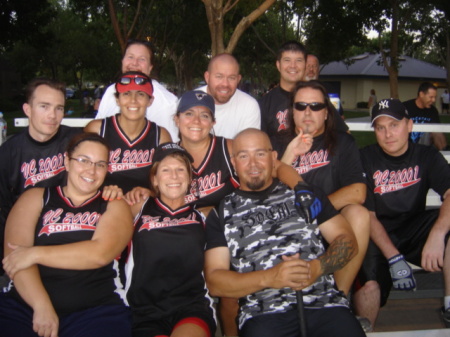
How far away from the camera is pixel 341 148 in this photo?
3818mm

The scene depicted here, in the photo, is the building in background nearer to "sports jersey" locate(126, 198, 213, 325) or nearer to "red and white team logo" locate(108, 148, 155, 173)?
"red and white team logo" locate(108, 148, 155, 173)

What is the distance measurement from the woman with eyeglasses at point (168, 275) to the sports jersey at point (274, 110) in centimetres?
191

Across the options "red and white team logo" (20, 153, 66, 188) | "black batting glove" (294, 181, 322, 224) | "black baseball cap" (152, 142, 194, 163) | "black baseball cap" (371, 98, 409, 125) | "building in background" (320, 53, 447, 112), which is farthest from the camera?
"building in background" (320, 53, 447, 112)

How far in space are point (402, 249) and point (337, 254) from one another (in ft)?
3.65

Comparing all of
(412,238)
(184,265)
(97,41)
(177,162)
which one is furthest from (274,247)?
(97,41)

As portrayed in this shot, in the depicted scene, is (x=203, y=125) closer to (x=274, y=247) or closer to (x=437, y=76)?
(x=274, y=247)

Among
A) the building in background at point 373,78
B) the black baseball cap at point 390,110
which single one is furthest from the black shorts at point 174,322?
the building in background at point 373,78

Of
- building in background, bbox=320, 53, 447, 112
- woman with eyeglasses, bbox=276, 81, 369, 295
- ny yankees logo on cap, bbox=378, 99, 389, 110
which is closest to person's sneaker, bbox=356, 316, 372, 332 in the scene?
woman with eyeglasses, bbox=276, 81, 369, 295

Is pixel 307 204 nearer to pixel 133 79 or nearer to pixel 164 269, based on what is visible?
pixel 164 269

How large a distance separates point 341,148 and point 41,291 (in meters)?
2.49

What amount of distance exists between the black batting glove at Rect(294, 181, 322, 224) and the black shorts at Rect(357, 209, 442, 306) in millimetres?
893

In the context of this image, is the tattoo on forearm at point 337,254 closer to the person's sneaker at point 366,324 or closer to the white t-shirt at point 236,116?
the person's sneaker at point 366,324

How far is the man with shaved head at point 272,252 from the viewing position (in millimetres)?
2814

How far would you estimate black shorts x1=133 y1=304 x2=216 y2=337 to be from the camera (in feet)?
9.20
